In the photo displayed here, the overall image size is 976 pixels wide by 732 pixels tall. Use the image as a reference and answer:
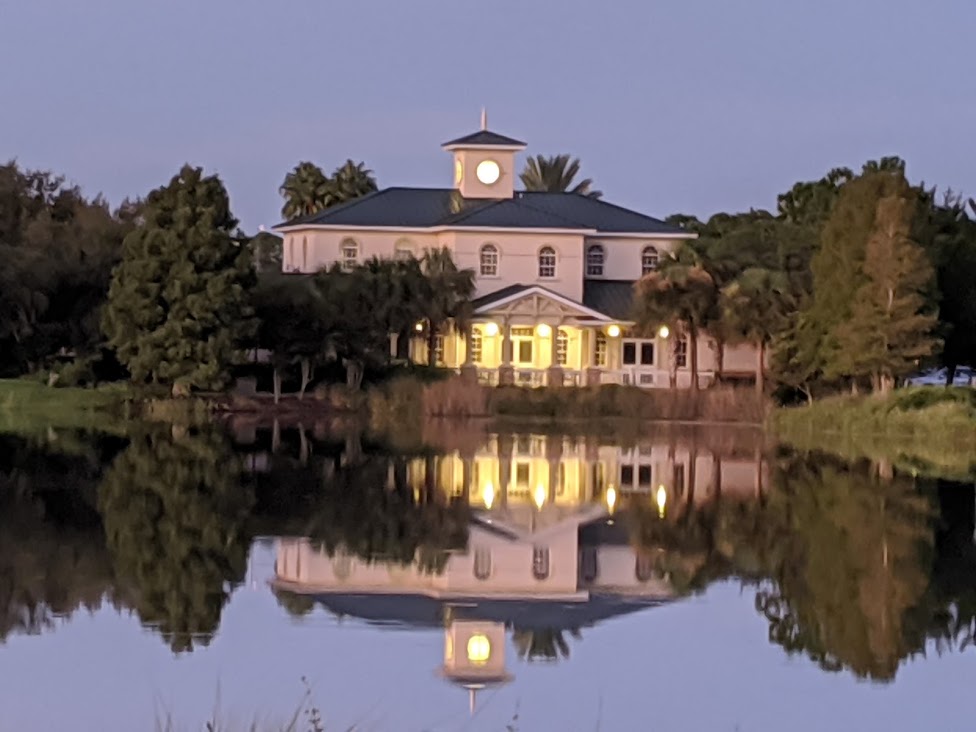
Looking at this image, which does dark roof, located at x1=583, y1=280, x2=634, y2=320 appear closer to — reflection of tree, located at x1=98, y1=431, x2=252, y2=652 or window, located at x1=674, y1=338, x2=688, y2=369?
window, located at x1=674, y1=338, x2=688, y2=369

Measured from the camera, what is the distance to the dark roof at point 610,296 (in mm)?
74062

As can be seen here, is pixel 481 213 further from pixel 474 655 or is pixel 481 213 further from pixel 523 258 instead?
pixel 474 655

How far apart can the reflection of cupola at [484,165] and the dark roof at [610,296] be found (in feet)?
17.0

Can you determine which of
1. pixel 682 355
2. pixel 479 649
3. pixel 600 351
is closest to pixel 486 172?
pixel 600 351

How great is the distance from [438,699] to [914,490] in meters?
21.0

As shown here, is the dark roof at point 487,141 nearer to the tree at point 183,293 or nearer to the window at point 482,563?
the tree at point 183,293

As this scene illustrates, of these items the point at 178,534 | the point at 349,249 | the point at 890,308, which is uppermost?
the point at 349,249

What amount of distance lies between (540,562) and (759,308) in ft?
134

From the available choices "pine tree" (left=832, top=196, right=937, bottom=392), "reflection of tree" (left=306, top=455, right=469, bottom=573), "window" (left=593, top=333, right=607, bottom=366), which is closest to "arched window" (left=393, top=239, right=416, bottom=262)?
"window" (left=593, top=333, right=607, bottom=366)

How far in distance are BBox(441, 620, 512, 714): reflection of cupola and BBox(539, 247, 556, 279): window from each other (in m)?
57.4

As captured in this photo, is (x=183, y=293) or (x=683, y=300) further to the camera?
(x=683, y=300)

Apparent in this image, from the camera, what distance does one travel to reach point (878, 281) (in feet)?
180

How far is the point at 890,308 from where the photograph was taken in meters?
54.1

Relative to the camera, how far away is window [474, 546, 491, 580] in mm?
22344
